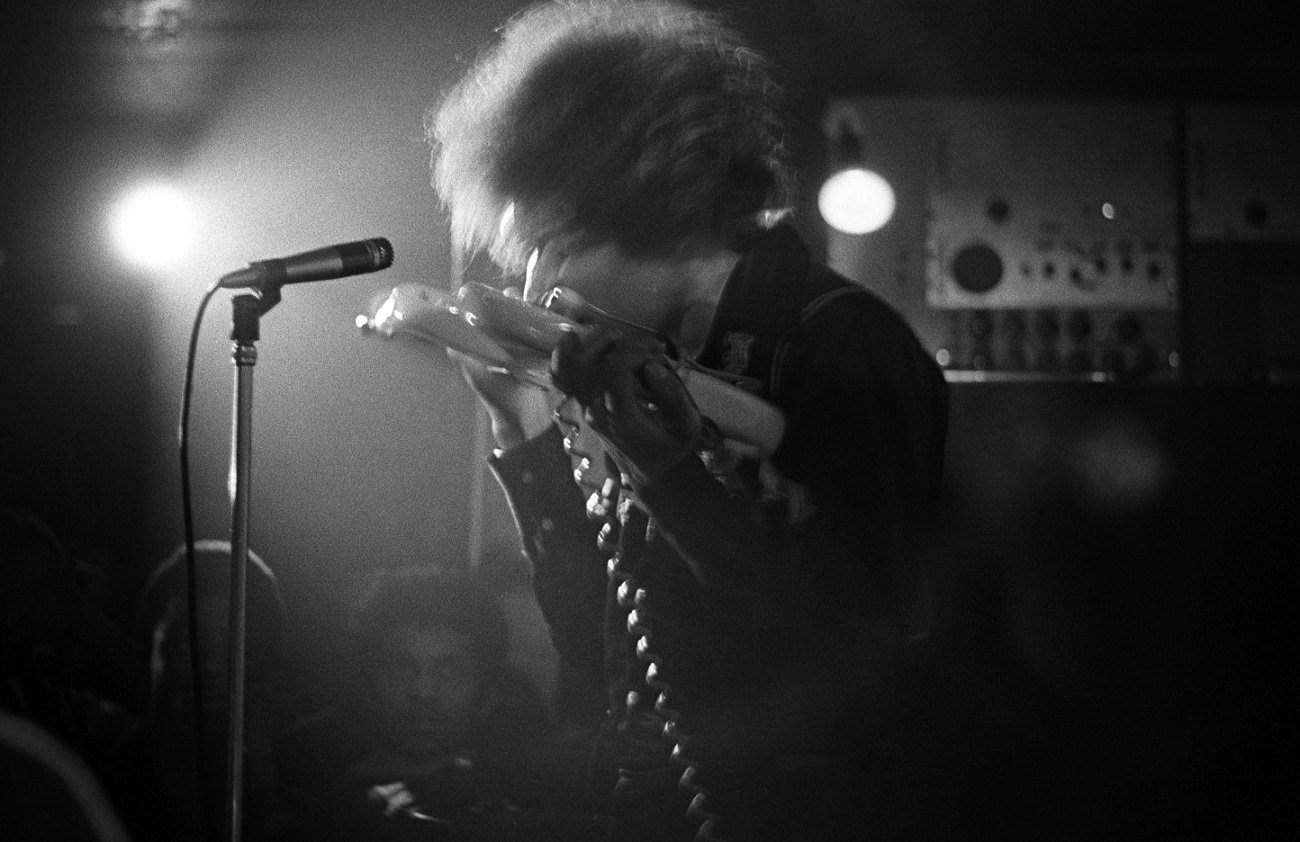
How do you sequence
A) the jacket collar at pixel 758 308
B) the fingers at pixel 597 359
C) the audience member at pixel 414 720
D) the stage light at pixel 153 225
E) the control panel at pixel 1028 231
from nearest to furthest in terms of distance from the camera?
the fingers at pixel 597 359 < the jacket collar at pixel 758 308 < the audience member at pixel 414 720 < the control panel at pixel 1028 231 < the stage light at pixel 153 225

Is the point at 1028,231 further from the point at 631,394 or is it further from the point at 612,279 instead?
the point at 631,394

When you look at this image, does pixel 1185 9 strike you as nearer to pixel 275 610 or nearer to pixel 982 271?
pixel 982 271

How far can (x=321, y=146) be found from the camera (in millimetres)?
2082

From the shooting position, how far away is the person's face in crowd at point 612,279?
3.40 feet

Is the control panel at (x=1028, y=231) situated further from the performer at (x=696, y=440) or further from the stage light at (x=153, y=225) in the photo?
the stage light at (x=153, y=225)

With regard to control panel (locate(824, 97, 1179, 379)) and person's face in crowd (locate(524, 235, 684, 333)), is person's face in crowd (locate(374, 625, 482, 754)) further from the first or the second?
person's face in crowd (locate(524, 235, 684, 333))

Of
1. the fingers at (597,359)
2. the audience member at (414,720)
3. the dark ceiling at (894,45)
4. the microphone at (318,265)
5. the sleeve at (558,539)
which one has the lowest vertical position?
the audience member at (414,720)

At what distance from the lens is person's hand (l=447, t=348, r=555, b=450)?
1.07 m

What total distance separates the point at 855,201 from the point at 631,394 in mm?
1252

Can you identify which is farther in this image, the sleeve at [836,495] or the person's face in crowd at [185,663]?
the person's face in crowd at [185,663]

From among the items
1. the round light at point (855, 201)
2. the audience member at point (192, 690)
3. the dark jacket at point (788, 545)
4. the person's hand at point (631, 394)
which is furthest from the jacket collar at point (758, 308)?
the audience member at point (192, 690)

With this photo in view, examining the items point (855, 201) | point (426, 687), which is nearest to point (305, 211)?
point (426, 687)

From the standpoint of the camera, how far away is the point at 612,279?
41.0 inches

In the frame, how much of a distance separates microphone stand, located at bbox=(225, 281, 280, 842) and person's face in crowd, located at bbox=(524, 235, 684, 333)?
276mm
